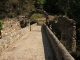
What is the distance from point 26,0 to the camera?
189 feet

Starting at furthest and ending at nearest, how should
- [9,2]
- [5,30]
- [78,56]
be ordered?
1. [9,2]
2. [5,30]
3. [78,56]

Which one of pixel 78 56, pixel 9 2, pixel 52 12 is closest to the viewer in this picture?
pixel 78 56

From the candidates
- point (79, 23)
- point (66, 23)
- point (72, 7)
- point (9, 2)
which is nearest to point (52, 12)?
point (9, 2)

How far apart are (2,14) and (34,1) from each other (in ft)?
60.6

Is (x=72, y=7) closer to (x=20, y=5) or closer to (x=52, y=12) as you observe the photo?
Result: (x=20, y=5)

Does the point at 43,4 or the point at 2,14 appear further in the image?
the point at 43,4

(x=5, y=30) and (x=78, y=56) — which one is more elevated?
(x=5, y=30)

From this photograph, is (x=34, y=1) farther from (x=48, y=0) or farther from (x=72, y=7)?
(x=72, y=7)

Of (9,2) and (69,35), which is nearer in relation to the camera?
(69,35)

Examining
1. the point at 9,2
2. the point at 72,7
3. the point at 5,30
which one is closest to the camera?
the point at 5,30

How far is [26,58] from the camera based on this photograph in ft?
26.5

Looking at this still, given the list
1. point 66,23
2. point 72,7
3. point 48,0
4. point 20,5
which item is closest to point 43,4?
point 48,0

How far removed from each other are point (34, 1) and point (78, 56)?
160ft

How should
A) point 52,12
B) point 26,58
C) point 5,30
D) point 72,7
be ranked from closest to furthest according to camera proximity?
1. point 26,58
2. point 5,30
3. point 72,7
4. point 52,12
